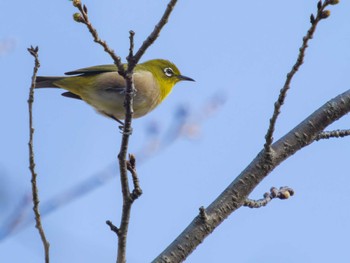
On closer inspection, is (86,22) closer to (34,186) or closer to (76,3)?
(76,3)

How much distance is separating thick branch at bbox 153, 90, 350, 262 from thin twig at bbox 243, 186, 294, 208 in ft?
0.64

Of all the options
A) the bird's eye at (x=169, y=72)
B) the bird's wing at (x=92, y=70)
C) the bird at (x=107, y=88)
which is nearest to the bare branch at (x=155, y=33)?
the bird at (x=107, y=88)

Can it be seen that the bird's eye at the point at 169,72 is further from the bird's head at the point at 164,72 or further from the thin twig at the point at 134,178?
the thin twig at the point at 134,178

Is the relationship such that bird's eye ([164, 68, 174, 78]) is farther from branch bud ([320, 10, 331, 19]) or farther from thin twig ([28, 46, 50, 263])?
branch bud ([320, 10, 331, 19])

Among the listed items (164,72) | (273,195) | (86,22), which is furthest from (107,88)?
(86,22)

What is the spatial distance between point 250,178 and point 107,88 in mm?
3297

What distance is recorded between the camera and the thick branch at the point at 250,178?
3393mm

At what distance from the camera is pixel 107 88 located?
21.4 ft

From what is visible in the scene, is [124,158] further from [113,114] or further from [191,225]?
[113,114]

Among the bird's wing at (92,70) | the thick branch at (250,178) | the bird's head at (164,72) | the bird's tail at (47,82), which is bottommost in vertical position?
the thick branch at (250,178)

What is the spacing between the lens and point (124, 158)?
3.27 metres

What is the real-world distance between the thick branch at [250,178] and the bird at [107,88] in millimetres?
2940

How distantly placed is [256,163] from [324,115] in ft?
1.95

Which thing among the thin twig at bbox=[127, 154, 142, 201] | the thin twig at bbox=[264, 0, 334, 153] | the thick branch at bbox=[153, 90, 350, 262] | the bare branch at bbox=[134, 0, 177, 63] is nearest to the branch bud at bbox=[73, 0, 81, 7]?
the bare branch at bbox=[134, 0, 177, 63]
